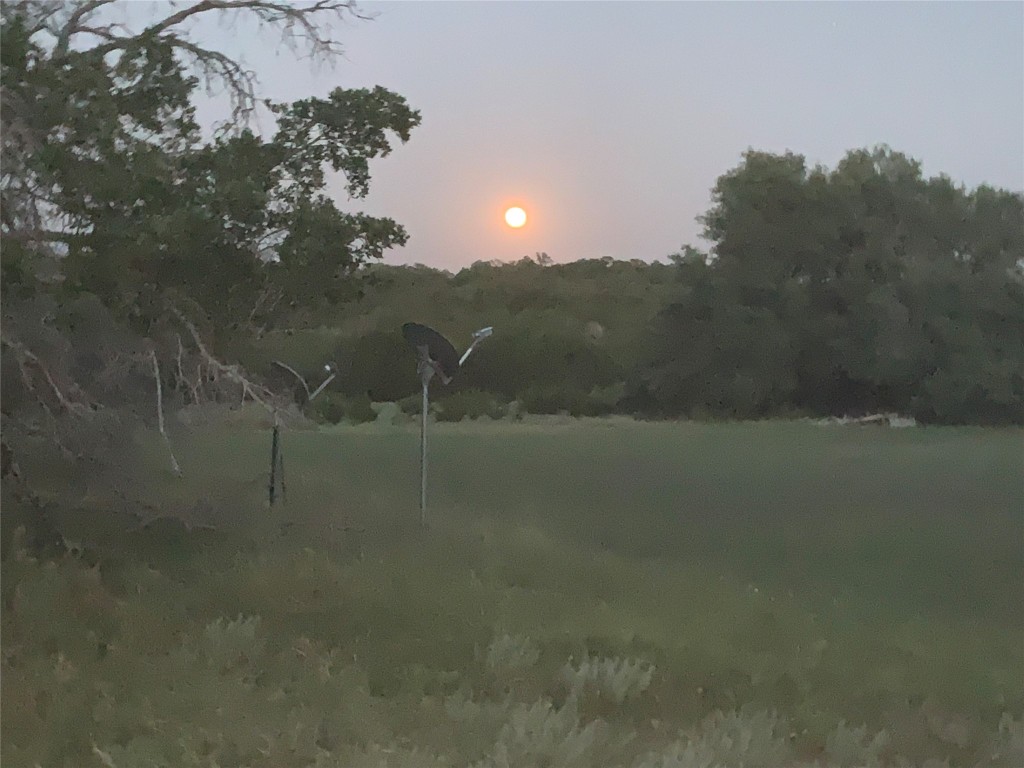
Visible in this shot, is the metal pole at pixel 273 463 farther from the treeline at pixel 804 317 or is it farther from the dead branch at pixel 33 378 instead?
the treeline at pixel 804 317

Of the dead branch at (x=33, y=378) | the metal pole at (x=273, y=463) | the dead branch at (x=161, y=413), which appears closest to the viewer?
the dead branch at (x=33, y=378)

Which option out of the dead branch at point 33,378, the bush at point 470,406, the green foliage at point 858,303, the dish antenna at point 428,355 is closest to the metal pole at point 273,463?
the dish antenna at point 428,355

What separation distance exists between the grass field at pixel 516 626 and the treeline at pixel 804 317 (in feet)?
7.02

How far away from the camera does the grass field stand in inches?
104

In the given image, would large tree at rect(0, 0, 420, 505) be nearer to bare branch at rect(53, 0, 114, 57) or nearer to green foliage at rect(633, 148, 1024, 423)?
bare branch at rect(53, 0, 114, 57)

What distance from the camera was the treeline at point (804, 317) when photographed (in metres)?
8.23

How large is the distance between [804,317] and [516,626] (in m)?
5.95

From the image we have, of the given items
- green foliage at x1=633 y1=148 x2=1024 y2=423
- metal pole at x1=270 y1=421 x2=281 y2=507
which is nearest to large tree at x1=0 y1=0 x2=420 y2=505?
metal pole at x1=270 y1=421 x2=281 y2=507

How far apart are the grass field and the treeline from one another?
214 centimetres

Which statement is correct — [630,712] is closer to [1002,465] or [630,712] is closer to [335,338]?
[335,338]

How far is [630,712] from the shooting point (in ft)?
9.62

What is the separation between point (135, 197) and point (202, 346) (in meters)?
0.74

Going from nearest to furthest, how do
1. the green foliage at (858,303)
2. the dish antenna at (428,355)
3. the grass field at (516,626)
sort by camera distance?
the grass field at (516,626) < the dish antenna at (428,355) < the green foliage at (858,303)

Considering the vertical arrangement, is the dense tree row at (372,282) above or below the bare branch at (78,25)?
below
